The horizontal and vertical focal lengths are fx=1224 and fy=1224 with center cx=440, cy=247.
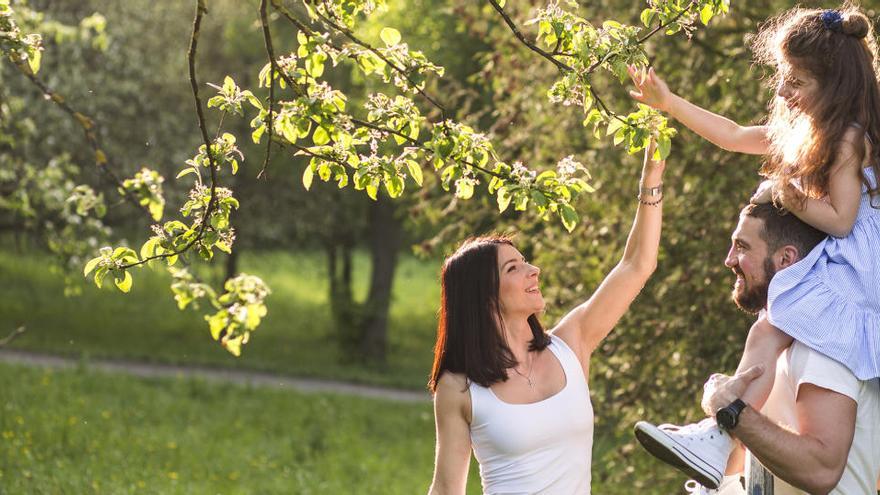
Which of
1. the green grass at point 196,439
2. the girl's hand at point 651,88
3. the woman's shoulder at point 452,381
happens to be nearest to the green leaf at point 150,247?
the woman's shoulder at point 452,381

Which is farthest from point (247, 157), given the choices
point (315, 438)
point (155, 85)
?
point (315, 438)

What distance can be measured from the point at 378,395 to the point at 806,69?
1848cm

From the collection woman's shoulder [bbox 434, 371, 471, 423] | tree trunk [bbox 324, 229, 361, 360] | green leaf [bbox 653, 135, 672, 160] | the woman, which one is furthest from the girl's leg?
tree trunk [bbox 324, 229, 361, 360]

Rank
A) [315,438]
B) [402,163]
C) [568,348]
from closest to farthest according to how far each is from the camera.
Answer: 1. [568,348]
2. [402,163]
3. [315,438]

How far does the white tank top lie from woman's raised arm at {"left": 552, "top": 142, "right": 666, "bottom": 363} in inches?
13.1

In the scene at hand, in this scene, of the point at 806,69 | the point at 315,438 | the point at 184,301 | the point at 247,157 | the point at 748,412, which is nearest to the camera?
the point at 748,412

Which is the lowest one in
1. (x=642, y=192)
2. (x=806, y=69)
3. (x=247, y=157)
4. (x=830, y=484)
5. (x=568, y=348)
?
(x=830, y=484)

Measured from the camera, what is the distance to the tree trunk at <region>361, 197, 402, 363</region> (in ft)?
81.0

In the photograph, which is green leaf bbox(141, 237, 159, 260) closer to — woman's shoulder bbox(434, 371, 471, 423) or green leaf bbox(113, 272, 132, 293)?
green leaf bbox(113, 272, 132, 293)

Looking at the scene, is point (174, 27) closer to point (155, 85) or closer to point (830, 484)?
point (155, 85)

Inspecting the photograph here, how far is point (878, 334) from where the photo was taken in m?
3.31

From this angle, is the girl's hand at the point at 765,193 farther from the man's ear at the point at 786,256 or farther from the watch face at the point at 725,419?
the watch face at the point at 725,419

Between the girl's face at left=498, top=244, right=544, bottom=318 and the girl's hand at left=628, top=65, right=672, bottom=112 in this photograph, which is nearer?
the girl's face at left=498, top=244, right=544, bottom=318

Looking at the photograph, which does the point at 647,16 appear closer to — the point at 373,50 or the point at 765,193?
the point at 765,193
